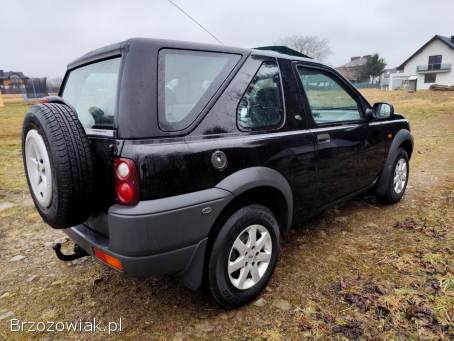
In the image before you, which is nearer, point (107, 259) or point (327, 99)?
point (107, 259)

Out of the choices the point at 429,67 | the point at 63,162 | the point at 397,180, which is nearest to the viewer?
the point at 63,162

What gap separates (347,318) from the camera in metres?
2.20

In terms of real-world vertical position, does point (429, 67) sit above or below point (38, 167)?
above

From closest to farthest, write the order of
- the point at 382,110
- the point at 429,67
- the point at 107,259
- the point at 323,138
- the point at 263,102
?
the point at 107,259 → the point at 263,102 → the point at 323,138 → the point at 382,110 → the point at 429,67

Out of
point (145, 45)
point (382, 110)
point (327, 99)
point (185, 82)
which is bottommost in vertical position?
point (382, 110)

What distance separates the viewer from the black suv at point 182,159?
1.83 m

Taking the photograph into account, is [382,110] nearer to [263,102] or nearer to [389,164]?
[389,164]

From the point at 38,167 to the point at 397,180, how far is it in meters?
3.91

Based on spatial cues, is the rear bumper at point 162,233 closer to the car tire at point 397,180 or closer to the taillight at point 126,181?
the taillight at point 126,181

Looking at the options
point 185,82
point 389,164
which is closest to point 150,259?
point 185,82

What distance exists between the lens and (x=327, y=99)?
326 cm

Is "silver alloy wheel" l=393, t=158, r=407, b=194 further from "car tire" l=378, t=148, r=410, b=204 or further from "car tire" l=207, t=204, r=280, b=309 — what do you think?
"car tire" l=207, t=204, r=280, b=309

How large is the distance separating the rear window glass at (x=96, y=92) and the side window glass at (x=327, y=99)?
5.03 ft

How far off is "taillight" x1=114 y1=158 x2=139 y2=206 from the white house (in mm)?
53522
